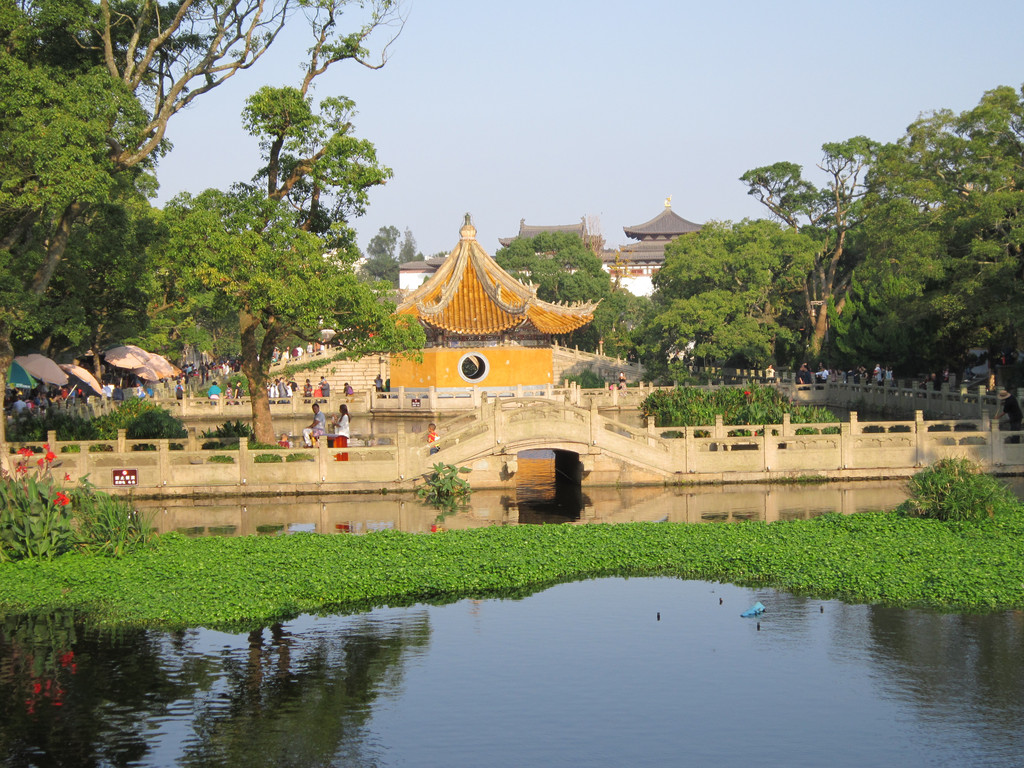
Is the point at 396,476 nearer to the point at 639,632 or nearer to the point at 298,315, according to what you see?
the point at 298,315

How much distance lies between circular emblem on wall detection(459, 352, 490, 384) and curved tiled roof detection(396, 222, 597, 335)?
1239mm

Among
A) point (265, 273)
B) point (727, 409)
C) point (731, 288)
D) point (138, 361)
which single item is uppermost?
point (731, 288)

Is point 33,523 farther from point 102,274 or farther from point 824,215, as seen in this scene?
point 824,215

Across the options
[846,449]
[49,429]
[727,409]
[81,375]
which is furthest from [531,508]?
[81,375]

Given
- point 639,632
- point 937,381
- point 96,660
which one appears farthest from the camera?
point 937,381

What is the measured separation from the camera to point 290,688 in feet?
39.2

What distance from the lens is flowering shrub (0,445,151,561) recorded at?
16.3 metres

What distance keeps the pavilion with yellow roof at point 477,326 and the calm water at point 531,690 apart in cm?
2735

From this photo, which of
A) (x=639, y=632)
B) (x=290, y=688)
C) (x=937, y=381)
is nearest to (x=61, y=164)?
(x=290, y=688)

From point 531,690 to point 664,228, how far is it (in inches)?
3859

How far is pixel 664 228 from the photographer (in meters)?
107

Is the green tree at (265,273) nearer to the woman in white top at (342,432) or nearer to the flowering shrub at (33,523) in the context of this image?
the woman in white top at (342,432)

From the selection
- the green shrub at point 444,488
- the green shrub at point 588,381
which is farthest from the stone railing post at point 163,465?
the green shrub at point 588,381

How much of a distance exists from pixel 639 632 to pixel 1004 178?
903 inches
